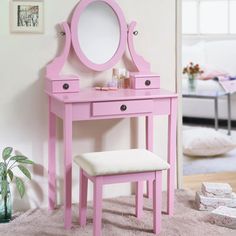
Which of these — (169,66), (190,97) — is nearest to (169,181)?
(169,66)

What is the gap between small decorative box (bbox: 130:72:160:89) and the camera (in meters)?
3.35

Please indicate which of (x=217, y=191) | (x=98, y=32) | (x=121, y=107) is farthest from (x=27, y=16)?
(x=217, y=191)

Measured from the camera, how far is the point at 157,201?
9.53ft

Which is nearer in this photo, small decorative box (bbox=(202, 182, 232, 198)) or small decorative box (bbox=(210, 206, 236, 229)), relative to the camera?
small decorative box (bbox=(210, 206, 236, 229))

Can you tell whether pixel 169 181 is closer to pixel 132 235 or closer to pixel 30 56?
pixel 132 235

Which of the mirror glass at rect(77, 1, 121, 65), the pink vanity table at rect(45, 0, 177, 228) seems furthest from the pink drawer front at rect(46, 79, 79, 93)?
the mirror glass at rect(77, 1, 121, 65)

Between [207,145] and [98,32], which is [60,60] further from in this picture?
[207,145]

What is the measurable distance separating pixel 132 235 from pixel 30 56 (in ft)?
3.83

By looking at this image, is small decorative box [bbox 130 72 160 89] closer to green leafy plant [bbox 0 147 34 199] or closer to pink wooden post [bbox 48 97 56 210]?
pink wooden post [bbox 48 97 56 210]

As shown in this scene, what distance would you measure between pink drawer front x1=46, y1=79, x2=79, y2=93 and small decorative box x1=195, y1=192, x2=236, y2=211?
0.97m

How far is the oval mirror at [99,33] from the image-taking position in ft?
10.8

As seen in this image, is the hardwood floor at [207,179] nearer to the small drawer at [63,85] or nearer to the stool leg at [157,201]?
the stool leg at [157,201]

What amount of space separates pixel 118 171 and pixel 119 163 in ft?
0.17

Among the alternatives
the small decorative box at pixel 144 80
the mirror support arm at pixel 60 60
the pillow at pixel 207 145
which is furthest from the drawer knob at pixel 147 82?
the pillow at pixel 207 145
